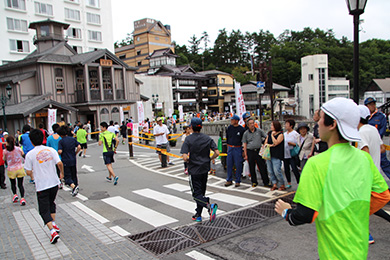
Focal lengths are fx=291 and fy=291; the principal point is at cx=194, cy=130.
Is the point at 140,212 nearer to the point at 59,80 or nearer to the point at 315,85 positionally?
the point at 59,80

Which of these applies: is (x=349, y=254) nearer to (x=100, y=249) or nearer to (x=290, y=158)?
(x=100, y=249)

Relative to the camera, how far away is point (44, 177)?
213 inches

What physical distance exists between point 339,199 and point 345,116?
0.60m

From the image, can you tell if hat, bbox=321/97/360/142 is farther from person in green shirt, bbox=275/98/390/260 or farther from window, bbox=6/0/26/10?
window, bbox=6/0/26/10

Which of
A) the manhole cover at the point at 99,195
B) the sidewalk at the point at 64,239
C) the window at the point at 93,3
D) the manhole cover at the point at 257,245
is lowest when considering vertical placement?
the manhole cover at the point at 99,195

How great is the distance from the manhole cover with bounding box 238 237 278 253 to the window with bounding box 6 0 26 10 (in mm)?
50349

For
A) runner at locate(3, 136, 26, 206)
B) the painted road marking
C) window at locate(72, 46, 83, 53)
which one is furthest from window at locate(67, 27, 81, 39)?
the painted road marking

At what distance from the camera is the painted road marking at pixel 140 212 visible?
6.17 metres

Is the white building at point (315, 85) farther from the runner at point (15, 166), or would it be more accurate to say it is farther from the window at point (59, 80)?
the runner at point (15, 166)

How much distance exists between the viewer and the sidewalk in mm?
4805

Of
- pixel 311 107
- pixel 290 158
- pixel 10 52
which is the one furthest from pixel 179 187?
pixel 311 107

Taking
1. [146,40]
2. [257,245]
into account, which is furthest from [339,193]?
[146,40]

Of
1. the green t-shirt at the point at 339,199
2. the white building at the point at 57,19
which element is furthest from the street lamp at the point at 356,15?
the white building at the point at 57,19

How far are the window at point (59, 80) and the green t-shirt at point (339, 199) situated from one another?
111ft
